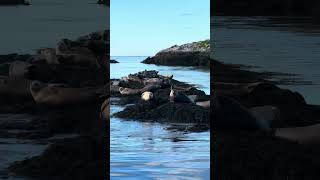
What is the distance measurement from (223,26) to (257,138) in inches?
40.7

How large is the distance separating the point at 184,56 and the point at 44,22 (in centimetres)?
203

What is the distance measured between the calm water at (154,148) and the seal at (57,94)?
106 cm

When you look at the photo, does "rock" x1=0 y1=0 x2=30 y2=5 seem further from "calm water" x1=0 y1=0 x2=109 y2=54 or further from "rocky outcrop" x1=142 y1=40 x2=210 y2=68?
"rocky outcrop" x1=142 y1=40 x2=210 y2=68

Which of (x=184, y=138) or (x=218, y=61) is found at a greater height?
(x=218, y=61)

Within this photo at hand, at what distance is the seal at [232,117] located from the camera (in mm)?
4613

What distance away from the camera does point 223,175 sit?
4.55 metres

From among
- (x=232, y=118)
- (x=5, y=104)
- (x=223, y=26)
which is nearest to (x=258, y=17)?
(x=223, y=26)

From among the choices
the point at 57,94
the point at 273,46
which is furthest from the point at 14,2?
the point at 273,46

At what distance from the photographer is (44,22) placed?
461 centimetres

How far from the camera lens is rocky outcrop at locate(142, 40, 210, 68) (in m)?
5.96

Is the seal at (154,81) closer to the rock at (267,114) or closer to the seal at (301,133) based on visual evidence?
the rock at (267,114)

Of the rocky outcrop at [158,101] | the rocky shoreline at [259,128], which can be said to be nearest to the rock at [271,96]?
the rocky shoreline at [259,128]

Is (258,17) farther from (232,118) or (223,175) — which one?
(223,175)

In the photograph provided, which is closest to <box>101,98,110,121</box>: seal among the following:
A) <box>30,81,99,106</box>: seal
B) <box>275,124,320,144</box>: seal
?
<box>30,81,99,106</box>: seal
